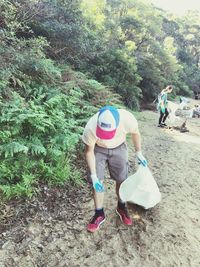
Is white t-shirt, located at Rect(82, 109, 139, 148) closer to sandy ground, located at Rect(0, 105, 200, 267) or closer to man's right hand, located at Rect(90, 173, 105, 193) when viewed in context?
man's right hand, located at Rect(90, 173, 105, 193)

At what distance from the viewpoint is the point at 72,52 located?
37.7ft

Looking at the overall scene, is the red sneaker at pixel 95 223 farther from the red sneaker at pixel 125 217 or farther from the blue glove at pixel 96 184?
the blue glove at pixel 96 184

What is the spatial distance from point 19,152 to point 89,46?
825 centimetres

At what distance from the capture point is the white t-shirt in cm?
371

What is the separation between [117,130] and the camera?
12.4 ft

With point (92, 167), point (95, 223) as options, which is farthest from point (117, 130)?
point (95, 223)

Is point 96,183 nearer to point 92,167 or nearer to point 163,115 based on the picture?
point 92,167

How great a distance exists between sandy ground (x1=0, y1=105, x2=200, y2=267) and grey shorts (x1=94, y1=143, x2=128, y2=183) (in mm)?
840

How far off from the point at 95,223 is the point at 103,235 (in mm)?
199

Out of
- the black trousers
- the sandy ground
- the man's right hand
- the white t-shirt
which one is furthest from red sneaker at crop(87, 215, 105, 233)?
the black trousers

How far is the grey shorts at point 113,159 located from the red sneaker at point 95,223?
2.09ft

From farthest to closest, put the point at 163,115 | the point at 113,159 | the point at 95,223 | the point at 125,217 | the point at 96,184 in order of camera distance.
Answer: the point at 163,115
the point at 125,217
the point at 95,223
the point at 113,159
the point at 96,184

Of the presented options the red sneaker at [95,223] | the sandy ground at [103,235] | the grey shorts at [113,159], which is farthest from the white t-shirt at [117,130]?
the sandy ground at [103,235]

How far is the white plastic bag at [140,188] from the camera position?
164 inches
